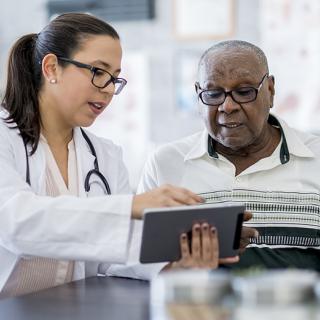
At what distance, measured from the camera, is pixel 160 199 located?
4.88ft

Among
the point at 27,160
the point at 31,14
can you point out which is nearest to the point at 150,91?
the point at 31,14

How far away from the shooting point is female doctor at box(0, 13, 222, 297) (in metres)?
1.57

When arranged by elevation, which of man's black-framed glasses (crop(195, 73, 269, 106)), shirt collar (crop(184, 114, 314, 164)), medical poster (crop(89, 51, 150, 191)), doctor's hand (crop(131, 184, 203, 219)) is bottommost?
medical poster (crop(89, 51, 150, 191))

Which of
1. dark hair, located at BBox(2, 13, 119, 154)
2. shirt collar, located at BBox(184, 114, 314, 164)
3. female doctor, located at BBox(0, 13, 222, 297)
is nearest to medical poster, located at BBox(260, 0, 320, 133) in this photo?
shirt collar, located at BBox(184, 114, 314, 164)

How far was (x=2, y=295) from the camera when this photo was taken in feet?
5.88

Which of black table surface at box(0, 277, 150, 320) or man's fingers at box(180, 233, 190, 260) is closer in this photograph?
black table surface at box(0, 277, 150, 320)

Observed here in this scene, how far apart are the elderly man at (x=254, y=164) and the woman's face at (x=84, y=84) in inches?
13.1

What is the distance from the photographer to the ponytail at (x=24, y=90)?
186 centimetres

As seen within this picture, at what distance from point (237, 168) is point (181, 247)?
60cm

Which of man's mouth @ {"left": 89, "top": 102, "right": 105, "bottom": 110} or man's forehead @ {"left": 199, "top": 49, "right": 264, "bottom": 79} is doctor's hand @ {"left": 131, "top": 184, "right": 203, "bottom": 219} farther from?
man's forehead @ {"left": 199, "top": 49, "right": 264, "bottom": 79}

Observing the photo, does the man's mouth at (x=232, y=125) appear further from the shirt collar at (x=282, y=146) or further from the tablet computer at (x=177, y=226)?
the tablet computer at (x=177, y=226)

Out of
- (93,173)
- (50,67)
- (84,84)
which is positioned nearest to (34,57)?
(50,67)

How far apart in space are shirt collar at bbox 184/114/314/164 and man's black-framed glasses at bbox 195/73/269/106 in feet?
0.47

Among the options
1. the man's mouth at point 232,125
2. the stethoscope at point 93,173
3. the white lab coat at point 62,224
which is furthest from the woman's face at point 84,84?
the man's mouth at point 232,125
